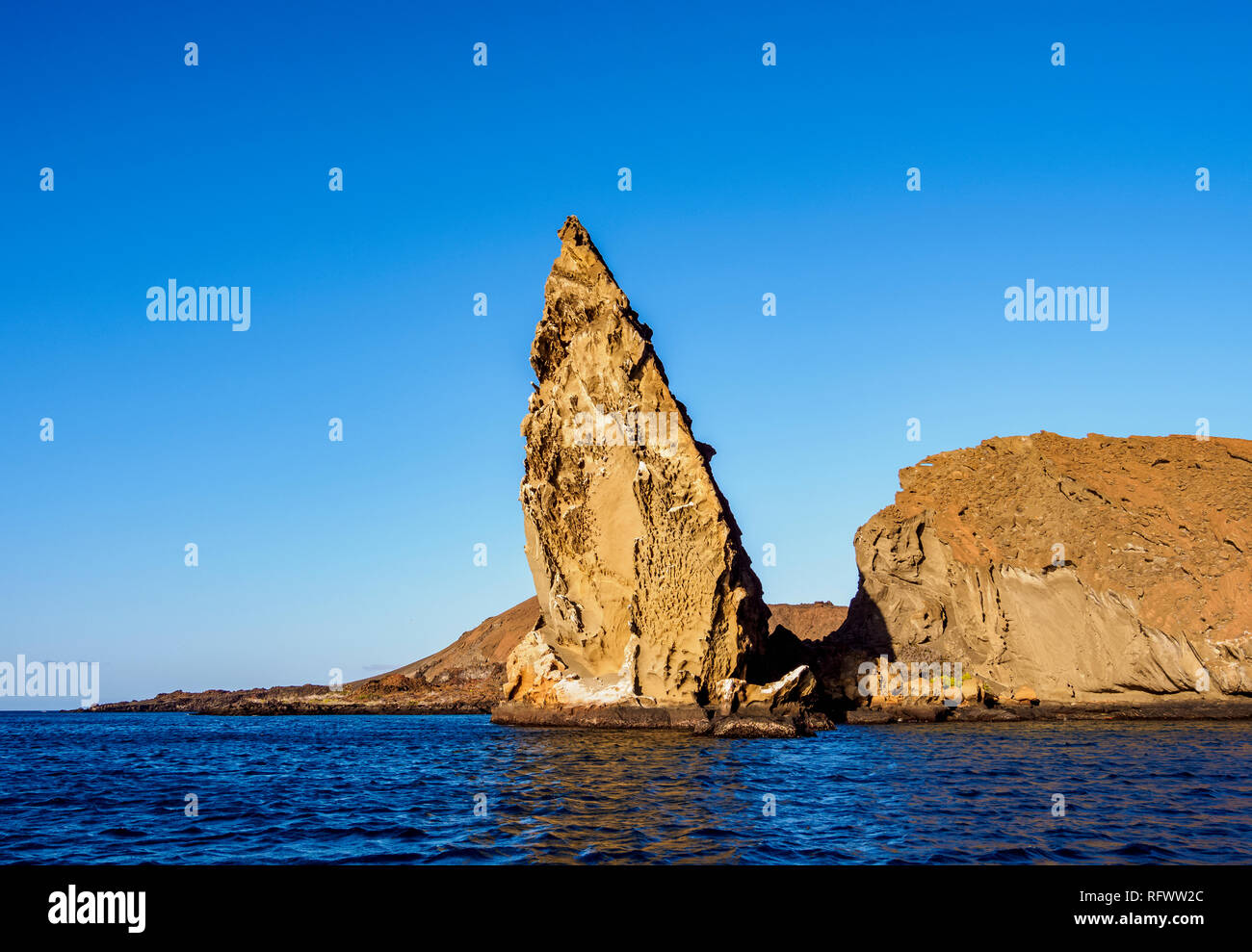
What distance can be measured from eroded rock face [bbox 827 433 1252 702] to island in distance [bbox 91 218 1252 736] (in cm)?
12

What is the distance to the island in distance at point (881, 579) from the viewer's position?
41969mm

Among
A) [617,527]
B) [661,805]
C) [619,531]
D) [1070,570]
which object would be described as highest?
[617,527]

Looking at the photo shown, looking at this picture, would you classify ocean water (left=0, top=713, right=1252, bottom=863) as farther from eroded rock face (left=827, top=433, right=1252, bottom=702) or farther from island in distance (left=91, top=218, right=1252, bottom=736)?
eroded rock face (left=827, top=433, right=1252, bottom=702)

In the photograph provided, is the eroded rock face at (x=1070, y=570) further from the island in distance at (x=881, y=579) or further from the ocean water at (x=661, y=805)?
the ocean water at (x=661, y=805)

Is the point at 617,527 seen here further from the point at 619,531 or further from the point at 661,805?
the point at 661,805

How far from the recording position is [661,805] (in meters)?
16.5

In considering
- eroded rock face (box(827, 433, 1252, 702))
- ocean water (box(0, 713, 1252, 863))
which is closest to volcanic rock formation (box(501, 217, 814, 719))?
ocean water (box(0, 713, 1252, 863))

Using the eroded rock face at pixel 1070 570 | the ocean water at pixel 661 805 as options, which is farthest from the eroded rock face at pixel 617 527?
the eroded rock face at pixel 1070 570

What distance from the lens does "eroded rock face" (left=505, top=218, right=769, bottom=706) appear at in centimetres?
4172

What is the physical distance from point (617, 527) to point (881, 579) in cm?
2183

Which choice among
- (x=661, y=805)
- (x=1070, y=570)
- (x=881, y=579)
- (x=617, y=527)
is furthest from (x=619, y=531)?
(x=1070, y=570)

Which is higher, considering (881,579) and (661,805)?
(881,579)
